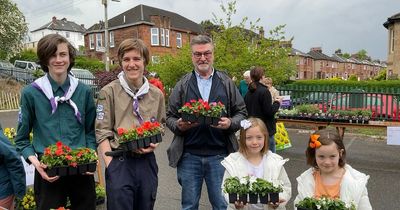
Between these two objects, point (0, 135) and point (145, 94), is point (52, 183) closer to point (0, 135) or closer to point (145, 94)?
point (0, 135)

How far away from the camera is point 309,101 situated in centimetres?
1298

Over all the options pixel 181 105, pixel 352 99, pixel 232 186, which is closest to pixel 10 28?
pixel 352 99

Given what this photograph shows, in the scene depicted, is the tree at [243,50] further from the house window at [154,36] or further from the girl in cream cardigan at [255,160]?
the house window at [154,36]

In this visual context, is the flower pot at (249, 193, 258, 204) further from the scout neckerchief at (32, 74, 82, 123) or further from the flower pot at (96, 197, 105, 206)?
the flower pot at (96, 197, 105, 206)

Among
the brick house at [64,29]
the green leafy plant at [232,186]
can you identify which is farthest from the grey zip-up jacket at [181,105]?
the brick house at [64,29]

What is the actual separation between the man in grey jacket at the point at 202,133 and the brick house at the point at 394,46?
33.8 meters

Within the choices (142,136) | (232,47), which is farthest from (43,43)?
(232,47)

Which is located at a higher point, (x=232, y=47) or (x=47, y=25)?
(x=47, y=25)

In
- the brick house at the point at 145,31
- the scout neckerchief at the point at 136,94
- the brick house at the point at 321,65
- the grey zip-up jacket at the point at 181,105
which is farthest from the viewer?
the brick house at the point at 321,65

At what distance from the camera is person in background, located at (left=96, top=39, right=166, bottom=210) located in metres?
2.72

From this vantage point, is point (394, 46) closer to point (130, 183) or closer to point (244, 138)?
point (244, 138)

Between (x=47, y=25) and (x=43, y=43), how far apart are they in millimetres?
101912

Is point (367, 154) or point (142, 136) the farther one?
point (367, 154)

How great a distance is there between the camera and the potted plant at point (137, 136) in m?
2.60
